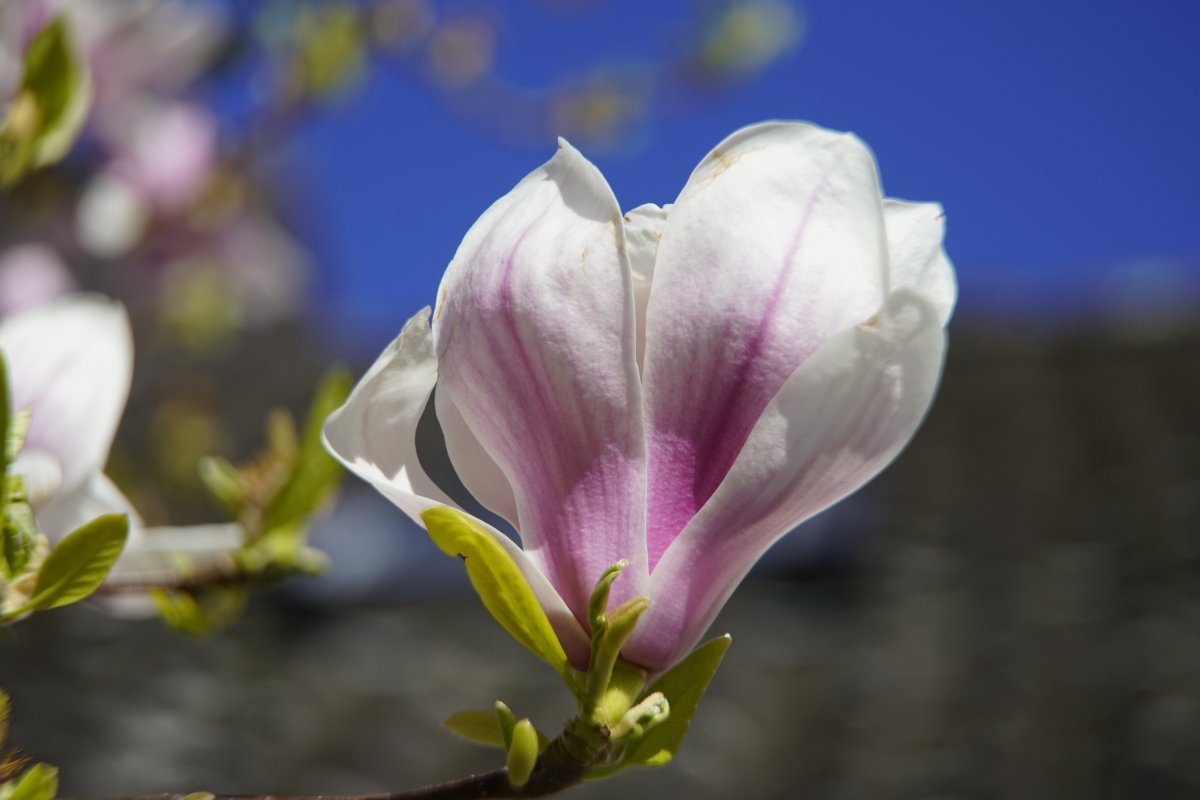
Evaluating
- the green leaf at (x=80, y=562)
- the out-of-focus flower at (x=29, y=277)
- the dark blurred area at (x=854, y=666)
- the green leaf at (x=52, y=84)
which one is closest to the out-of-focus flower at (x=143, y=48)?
the out-of-focus flower at (x=29, y=277)

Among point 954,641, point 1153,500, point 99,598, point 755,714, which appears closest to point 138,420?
point 755,714

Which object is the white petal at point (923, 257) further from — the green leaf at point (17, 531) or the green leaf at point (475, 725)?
the green leaf at point (17, 531)

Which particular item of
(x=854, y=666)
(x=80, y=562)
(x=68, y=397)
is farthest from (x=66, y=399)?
(x=854, y=666)

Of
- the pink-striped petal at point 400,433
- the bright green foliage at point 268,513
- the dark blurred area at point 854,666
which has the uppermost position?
the pink-striped petal at point 400,433

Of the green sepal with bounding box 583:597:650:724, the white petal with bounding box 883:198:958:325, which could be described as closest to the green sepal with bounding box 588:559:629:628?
the green sepal with bounding box 583:597:650:724

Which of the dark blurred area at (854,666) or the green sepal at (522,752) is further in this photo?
the dark blurred area at (854,666)

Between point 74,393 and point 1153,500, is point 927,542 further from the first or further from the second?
point 74,393

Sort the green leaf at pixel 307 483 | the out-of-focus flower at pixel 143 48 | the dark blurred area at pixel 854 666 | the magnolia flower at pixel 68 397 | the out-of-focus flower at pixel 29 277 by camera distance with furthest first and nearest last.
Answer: the dark blurred area at pixel 854 666
the out-of-focus flower at pixel 29 277
the out-of-focus flower at pixel 143 48
the green leaf at pixel 307 483
the magnolia flower at pixel 68 397
